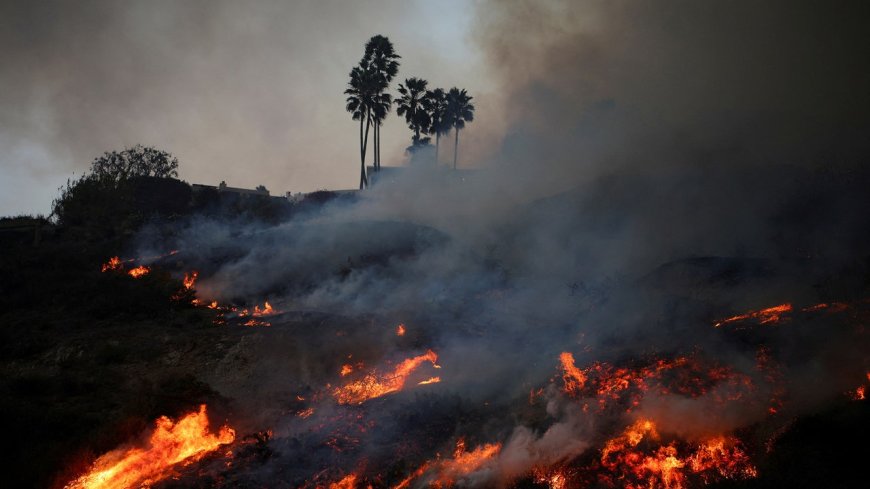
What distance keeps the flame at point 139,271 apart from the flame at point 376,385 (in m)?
15.6

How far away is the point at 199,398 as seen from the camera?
436 inches

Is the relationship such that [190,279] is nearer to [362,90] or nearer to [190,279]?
[190,279]

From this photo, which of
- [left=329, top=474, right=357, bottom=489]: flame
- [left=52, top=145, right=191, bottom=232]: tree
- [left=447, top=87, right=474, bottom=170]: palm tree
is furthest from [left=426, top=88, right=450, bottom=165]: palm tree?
[left=329, top=474, right=357, bottom=489]: flame

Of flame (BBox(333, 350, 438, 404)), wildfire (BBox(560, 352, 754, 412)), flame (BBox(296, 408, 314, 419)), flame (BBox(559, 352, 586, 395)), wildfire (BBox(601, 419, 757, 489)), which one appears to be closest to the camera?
wildfire (BBox(601, 419, 757, 489))

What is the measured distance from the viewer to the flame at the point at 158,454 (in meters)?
8.23

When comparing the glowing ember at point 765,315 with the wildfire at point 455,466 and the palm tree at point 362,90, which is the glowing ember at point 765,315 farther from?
the palm tree at point 362,90

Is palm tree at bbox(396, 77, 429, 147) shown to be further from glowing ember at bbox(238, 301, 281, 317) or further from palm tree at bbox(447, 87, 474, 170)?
glowing ember at bbox(238, 301, 281, 317)

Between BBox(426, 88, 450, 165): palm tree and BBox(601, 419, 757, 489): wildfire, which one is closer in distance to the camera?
BBox(601, 419, 757, 489): wildfire

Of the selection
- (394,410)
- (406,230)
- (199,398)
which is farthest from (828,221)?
(199,398)

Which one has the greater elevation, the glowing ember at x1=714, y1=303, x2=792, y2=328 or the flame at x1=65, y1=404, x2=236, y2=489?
the glowing ember at x1=714, y1=303, x2=792, y2=328

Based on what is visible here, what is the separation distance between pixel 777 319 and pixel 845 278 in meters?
3.70

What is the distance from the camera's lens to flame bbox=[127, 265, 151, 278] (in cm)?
2264

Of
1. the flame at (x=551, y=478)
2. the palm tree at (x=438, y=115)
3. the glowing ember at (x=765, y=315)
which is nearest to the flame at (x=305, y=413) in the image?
the flame at (x=551, y=478)

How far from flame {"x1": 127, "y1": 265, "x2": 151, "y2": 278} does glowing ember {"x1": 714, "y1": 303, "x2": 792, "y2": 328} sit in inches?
941
